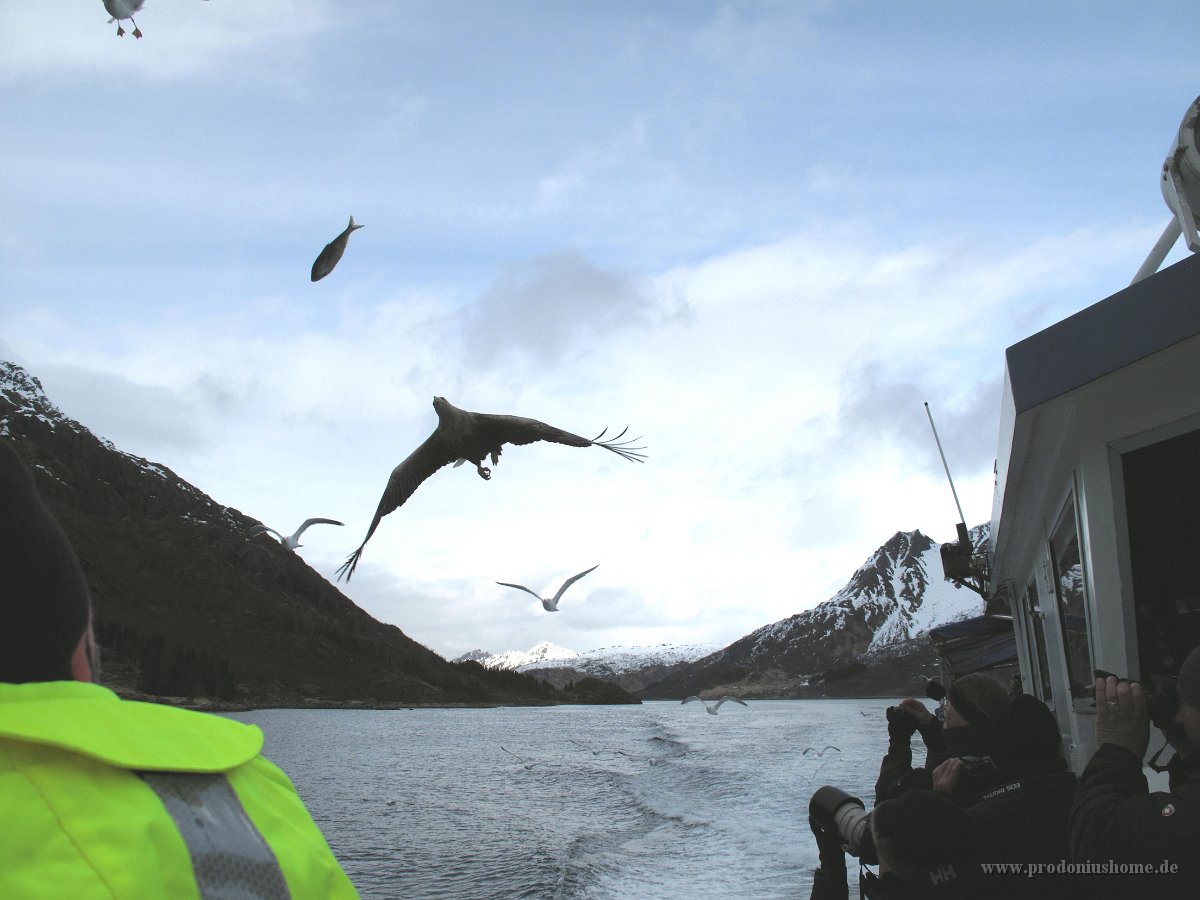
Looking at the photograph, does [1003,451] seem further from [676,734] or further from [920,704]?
[676,734]

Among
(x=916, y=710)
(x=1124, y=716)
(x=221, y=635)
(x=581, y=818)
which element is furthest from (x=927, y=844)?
(x=221, y=635)

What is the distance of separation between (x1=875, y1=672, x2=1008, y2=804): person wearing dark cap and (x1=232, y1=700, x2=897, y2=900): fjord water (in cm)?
834

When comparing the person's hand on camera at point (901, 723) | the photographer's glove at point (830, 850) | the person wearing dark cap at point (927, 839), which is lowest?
the photographer's glove at point (830, 850)

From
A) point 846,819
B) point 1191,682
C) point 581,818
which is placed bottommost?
point 581,818

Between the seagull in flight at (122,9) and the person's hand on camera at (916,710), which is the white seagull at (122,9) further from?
the person's hand on camera at (916,710)

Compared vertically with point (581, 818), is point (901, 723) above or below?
above

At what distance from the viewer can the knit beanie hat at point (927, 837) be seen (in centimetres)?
316

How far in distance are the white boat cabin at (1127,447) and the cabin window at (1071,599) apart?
6.4 inches

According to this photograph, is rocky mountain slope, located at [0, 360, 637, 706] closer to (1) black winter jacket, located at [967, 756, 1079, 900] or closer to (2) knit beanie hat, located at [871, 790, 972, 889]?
(1) black winter jacket, located at [967, 756, 1079, 900]

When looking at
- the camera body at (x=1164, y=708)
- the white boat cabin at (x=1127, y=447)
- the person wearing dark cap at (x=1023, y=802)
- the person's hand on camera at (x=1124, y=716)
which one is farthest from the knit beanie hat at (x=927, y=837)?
the white boat cabin at (x=1127, y=447)

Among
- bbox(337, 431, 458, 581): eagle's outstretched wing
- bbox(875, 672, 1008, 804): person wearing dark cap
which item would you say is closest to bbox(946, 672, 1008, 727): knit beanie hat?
bbox(875, 672, 1008, 804): person wearing dark cap

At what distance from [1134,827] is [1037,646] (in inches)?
308

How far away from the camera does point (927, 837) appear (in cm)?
317

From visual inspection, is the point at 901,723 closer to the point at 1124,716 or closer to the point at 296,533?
the point at 1124,716
